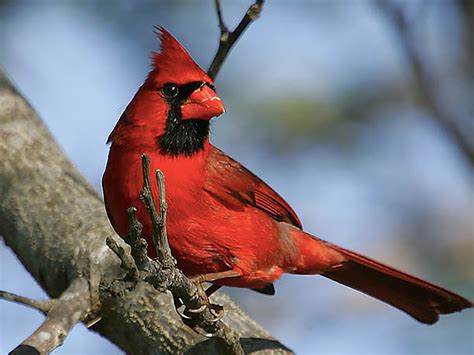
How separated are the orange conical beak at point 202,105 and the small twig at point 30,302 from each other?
66cm

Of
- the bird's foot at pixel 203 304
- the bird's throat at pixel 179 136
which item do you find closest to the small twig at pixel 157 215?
the bird's foot at pixel 203 304

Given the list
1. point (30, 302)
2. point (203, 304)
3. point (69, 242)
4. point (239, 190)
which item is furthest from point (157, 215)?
point (69, 242)

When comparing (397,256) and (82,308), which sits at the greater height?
(397,256)

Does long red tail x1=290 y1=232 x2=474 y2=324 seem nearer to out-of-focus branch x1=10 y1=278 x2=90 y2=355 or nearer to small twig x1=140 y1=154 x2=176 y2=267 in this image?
out-of-focus branch x1=10 y1=278 x2=90 y2=355

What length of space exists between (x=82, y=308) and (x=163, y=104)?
64 centimetres

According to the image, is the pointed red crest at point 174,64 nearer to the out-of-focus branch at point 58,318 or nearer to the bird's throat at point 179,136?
the bird's throat at point 179,136

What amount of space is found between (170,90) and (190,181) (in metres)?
0.28

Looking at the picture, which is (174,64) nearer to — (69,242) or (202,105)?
(202,105)

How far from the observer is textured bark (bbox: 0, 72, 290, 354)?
3.15 meters

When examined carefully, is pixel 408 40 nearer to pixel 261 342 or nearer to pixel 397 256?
pixel 261 342

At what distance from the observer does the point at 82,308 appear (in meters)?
3.10

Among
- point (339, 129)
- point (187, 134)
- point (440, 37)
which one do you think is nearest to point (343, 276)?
point (187, 134)

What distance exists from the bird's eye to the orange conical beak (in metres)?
0.05

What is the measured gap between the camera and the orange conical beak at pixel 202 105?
305 cm
